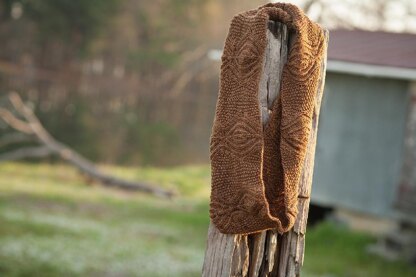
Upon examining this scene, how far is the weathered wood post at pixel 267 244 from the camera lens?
3.45m

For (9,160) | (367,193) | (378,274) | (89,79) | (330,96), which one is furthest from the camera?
(89,79)

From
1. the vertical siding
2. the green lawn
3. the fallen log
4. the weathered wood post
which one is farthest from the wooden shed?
the weathered wood post

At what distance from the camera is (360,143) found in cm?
1395

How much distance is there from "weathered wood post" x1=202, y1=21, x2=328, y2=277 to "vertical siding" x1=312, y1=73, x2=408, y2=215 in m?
10.1

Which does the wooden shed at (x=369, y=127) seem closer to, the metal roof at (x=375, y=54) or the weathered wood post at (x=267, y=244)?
the metal roof at (x=375, y=54)

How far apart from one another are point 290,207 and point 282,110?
47 cm

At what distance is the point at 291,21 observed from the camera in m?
3.47

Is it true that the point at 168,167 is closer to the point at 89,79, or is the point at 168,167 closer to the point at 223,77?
the point at 223,77

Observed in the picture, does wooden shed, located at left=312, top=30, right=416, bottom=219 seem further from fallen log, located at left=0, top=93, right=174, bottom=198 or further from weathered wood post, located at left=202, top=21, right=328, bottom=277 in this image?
weathered wood post, located at left=202, top=21, right=328, bottom=277

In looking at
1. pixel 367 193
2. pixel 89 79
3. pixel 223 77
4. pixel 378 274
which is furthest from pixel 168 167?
pixel 89 79

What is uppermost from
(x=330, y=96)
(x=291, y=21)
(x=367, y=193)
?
(x=330, y=96)

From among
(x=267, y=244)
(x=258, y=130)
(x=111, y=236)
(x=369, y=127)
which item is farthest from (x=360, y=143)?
(x=258, y=130)

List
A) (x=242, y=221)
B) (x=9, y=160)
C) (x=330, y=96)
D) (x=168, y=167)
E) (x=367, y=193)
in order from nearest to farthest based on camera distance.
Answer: (x=242, y=221)
(x=367, y=193)
(x=330, y=96)
(x=9, y=160)
(x=168, y=167)

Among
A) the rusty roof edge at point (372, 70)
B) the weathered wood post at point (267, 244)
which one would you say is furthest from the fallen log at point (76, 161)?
the weathered wood post at point (267, 244)
